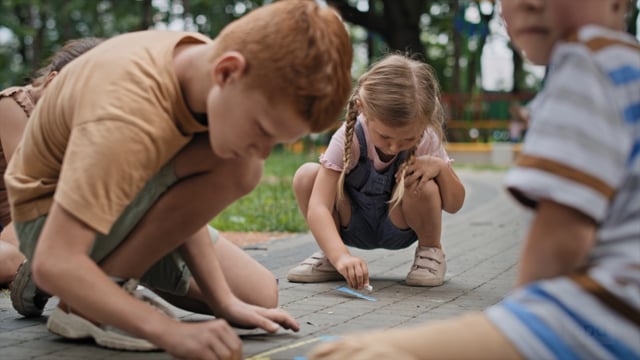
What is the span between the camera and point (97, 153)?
7.39 ft

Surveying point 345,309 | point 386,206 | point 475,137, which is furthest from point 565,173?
point 475,137

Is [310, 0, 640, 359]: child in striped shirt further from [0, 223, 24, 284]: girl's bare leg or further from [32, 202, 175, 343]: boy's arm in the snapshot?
[0, 223, 24, 284]: girl's bare leg

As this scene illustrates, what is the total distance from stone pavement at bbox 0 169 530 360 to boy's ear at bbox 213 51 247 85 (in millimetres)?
755

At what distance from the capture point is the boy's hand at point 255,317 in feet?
9.32

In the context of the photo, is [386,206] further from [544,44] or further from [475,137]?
[475,137]

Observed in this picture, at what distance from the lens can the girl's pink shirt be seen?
157 inches

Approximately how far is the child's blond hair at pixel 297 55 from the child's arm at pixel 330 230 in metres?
1.39

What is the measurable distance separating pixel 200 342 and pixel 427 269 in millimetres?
1828

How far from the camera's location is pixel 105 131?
89.8 inches

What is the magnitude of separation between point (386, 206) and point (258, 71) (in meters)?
1.95

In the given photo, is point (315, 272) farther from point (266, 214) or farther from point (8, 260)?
point (266, 214)

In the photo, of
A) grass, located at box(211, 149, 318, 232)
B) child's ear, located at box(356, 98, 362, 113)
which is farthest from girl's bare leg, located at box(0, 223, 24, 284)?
grass, located at box(211, 149, 318, 232)

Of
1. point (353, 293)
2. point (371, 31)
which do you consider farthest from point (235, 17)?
point (353, 293)

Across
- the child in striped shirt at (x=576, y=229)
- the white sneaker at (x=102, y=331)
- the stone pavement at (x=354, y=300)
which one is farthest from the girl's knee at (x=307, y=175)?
the child in striped shirt at (x=576, y=229)
